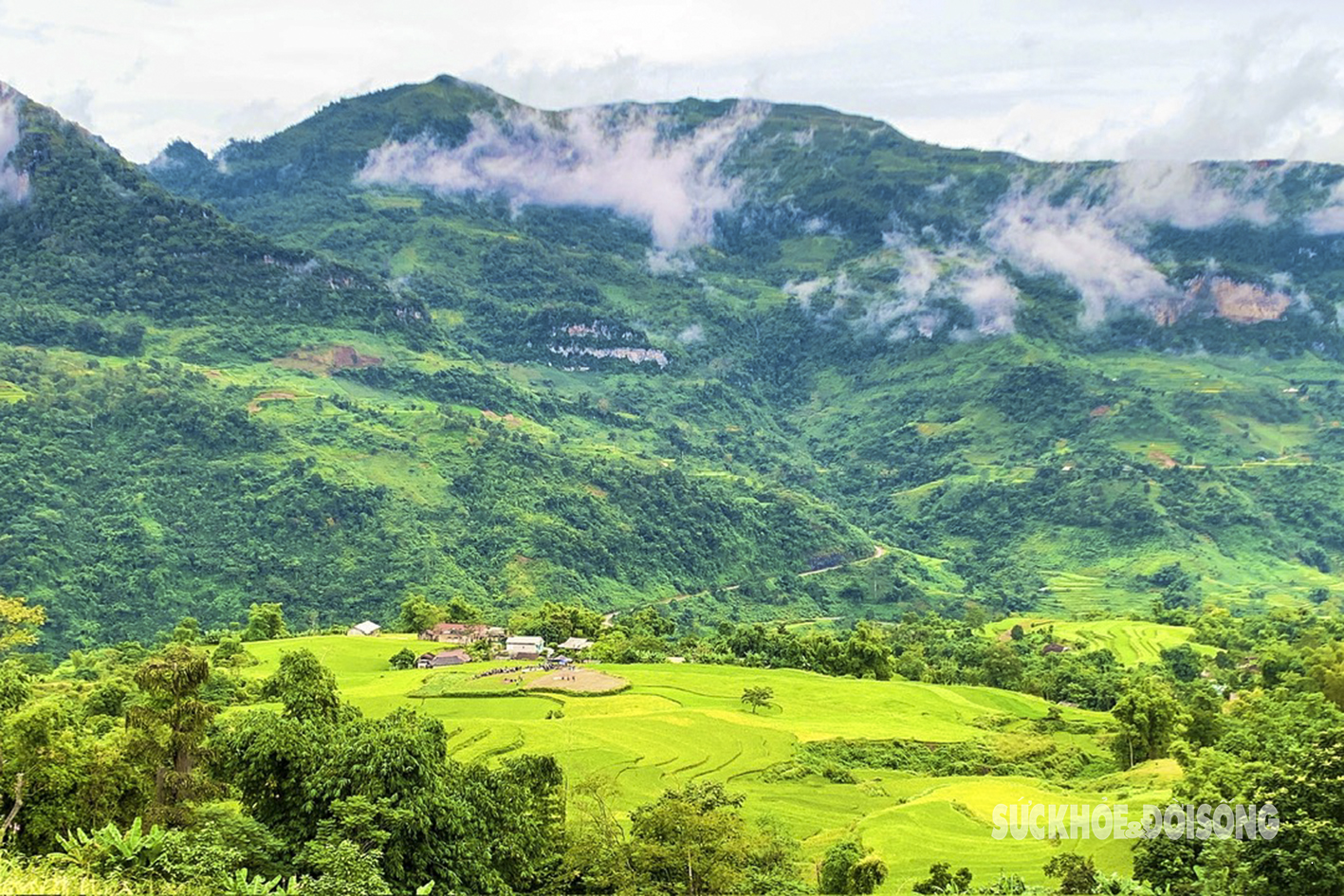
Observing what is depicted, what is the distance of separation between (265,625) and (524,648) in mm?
20873

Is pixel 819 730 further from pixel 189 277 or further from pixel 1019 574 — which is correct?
pixel 189 277

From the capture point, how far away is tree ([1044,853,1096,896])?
23234mm

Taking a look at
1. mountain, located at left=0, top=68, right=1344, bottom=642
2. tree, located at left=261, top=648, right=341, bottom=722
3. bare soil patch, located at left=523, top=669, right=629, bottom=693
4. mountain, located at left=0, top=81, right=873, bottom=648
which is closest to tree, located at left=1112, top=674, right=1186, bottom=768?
bare soil patch, located at left=523, top=669, right=629, bottom=693

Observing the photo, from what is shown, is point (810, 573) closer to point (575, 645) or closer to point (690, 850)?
point (575, 645)

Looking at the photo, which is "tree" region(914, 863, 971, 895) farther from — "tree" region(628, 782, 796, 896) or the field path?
the field path

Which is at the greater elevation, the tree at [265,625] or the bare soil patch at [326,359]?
the bare soil patch at [326,359]

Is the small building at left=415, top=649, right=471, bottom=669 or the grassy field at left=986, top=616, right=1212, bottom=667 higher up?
the small building at left=415, top=649, right=471, bottom=669

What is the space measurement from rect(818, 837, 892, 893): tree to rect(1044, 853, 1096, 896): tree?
483 centimetres

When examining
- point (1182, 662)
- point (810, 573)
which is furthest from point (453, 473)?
point (1182, 662)

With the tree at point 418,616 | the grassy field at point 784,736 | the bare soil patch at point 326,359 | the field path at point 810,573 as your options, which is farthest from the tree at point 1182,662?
the bare soil patch at point 326,359

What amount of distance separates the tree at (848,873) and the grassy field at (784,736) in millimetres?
723

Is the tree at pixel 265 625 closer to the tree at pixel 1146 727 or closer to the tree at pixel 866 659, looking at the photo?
the tree at pixel 866 659

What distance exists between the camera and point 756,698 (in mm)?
55656

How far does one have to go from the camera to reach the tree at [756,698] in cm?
5569
